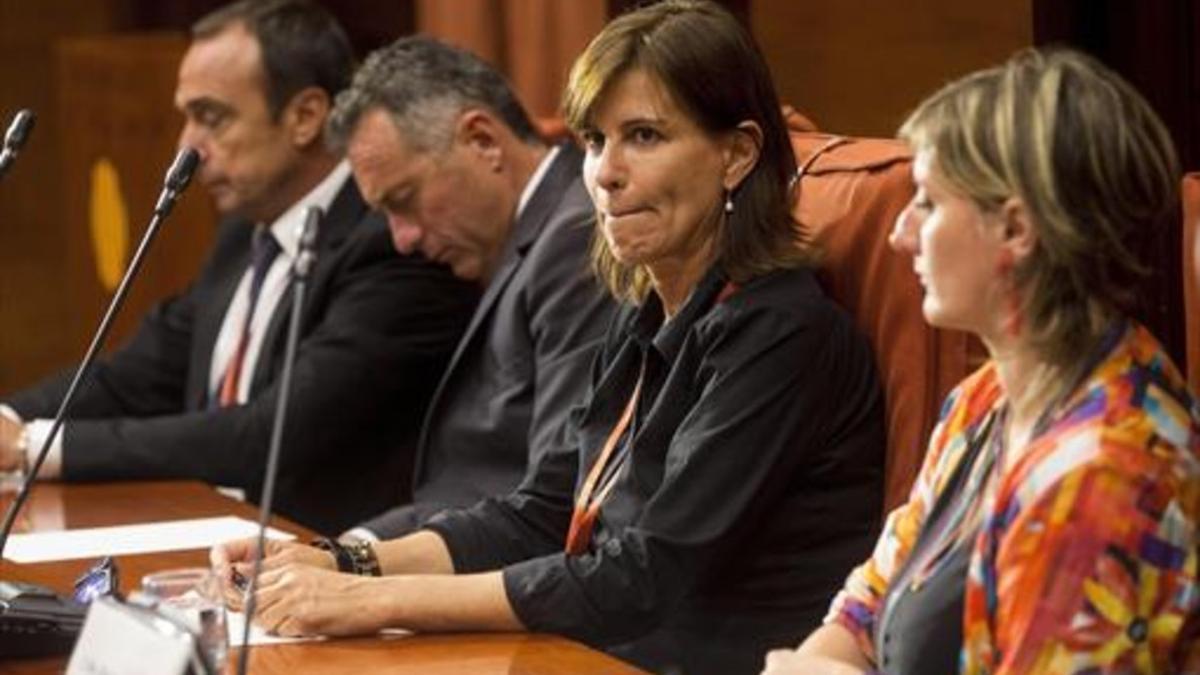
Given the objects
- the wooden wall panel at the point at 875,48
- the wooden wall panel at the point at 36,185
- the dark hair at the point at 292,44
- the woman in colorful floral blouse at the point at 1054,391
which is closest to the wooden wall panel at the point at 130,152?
the dark hair at the point at 292,44

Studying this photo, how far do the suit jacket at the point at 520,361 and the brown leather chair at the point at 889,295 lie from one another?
0.58 m

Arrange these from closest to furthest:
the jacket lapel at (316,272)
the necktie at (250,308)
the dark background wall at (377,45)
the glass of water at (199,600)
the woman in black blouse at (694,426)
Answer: the glass of water at (199,600)
the woman in black blouse at (694,426)
the dark background wall at (377,45)
the jacket lapel at (316,272)
the necktie at (250,308)

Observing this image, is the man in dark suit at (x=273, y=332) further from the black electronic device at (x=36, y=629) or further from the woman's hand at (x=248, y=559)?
the black electronic device at (x=36, y=629)

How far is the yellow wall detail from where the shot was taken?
20.2 feet

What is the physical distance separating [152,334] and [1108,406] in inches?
125

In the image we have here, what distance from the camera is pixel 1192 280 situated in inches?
101

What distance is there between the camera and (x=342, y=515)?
4445 millimetres

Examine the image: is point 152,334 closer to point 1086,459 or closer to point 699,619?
point 699,619

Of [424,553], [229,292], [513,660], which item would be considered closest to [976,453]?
[513,660]

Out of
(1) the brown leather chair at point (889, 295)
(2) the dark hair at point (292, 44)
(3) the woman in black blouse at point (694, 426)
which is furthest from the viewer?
(2) the dark hair at point (292, 44)

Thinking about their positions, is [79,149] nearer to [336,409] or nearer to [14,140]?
[336,409]

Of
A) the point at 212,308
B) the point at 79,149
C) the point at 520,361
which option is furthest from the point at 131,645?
the point at 79,149

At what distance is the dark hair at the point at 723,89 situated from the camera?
120 inches

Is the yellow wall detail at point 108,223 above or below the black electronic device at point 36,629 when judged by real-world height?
below
